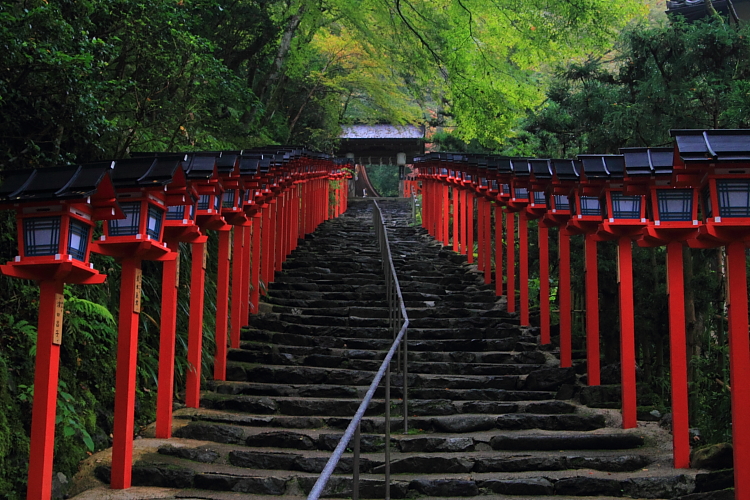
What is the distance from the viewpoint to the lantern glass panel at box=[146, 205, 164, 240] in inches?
267

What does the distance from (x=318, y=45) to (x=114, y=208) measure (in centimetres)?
1563

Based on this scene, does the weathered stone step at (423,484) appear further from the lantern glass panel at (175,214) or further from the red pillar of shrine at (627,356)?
the lantern glass panel at (175,214)

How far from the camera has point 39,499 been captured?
5.23 m

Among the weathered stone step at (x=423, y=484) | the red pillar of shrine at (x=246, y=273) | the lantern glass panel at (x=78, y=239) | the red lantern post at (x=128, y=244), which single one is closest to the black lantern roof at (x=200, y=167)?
the red lantern post at (x=128, y=244)

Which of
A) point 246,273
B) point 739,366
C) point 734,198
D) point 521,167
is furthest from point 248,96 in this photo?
point 739,366

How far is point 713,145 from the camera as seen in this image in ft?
20.3

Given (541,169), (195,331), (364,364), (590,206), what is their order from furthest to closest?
(541,169) < (364,364) < (590,206) < (195,331)

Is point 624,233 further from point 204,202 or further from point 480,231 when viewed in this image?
point 480,231

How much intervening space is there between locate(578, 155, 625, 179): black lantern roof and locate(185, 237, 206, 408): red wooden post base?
4.59m

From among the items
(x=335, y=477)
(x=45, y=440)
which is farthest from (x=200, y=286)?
(x=45, y=440)

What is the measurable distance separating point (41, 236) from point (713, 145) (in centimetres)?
519

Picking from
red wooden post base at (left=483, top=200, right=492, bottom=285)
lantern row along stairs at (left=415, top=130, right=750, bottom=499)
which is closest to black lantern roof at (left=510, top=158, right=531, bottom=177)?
lantern row along stairs at (left=415, top=130, right=750, bottom=499)

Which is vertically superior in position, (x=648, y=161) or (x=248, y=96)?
(x=248, y=96)

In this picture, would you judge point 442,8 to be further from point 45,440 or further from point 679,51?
point 45,440
